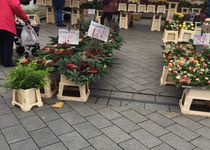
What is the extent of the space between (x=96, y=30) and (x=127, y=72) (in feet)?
4.89

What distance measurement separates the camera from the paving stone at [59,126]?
3460mm

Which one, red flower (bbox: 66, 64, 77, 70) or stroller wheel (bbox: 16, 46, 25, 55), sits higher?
red flower (bbox: 66, 64, 77, 70)

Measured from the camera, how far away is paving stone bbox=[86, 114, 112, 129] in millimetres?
3653

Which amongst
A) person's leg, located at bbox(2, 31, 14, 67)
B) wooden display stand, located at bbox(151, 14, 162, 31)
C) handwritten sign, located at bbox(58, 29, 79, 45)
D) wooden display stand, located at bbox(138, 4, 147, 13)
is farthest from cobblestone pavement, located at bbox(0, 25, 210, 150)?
wooden display stand, located at bbox(151, 14, 162, 31)

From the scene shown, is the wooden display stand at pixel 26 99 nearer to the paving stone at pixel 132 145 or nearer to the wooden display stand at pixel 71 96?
the wooden display stand at pixel 71 96

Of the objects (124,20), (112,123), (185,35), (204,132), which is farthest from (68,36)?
(124,20)

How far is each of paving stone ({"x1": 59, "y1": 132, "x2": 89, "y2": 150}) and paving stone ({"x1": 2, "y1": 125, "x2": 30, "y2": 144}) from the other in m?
0.47

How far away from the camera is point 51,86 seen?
454 centimetres

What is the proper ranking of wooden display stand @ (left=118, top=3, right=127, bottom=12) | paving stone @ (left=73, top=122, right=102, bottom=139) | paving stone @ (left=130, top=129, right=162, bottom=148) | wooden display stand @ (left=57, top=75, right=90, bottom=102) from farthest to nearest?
wooden display stand @ (left=118, top=3, right=127, bottom=12) < wooden display stand @ (left=57, top=75, right=90, bottom=102) < paving stone @ (left=73, top=122, right=102, bottom=139) < paving stone @ (left=130, top=129, right=162, bottom=148)

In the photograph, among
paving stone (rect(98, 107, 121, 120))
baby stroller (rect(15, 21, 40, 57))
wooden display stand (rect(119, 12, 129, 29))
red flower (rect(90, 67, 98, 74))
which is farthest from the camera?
wooden display stand (rect(119, 12, 129, 29))

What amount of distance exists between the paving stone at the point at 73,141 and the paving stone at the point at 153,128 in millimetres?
Answer: 896

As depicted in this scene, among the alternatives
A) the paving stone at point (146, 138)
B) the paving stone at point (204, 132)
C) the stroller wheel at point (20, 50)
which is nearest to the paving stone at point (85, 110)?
the paving stone at point (146, 138)

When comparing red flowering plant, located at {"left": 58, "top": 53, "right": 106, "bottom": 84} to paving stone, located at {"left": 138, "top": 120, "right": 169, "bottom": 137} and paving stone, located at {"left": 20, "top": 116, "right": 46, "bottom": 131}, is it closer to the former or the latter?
paving stone, located at {"left": 20, "top": 116, "right": 46, "bottom": 131}

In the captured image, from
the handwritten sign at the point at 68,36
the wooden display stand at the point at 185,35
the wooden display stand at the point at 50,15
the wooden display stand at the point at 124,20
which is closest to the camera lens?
the handwritten sign at the point at 68,36
